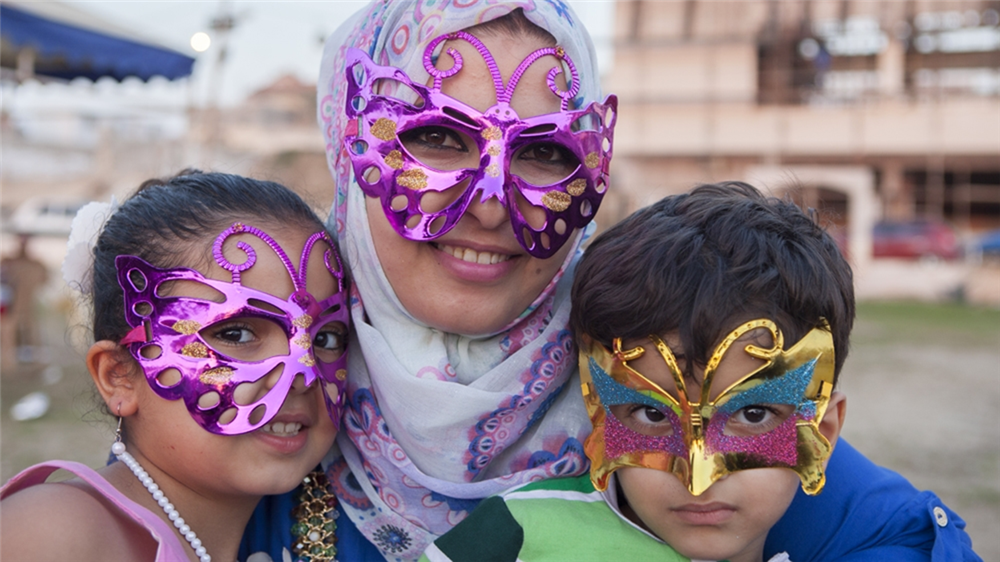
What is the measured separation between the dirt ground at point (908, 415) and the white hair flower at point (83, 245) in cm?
31

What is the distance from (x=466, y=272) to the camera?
184 centimetres

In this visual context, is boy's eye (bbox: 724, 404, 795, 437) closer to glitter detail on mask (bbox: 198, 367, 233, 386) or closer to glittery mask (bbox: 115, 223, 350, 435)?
glittery mask (bbox: 115, 223, 350, 435)

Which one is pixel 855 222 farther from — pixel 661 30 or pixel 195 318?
pixel 195 318

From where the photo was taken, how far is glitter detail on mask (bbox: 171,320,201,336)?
1.75 metres

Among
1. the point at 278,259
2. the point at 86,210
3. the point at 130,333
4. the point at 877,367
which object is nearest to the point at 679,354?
the point at 278,259

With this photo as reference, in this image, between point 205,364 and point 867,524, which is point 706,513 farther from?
point 205,364

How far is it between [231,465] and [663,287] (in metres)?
1.04

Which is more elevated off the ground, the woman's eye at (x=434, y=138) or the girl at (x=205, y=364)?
the woman's eye at (x=434, y=138)

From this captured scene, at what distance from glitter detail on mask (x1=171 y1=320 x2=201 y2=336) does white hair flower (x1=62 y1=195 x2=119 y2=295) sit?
44 cm

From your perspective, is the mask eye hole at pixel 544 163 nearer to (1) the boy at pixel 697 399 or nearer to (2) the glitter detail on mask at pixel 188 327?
(1) the boy at pixel 697 399

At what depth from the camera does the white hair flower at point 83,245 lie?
2047 mm

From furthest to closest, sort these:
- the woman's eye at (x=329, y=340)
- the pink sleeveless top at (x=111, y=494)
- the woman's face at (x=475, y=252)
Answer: the woman's eye at (x=329, y=340), the woman's face at (x=475, y=252), the pink sleeveless top at (x=111, y=494)

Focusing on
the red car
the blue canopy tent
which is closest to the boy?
the blue canopy tent

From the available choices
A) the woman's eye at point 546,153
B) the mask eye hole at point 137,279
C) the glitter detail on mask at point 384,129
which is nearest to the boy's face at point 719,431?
the woman's eye at point 546,153
